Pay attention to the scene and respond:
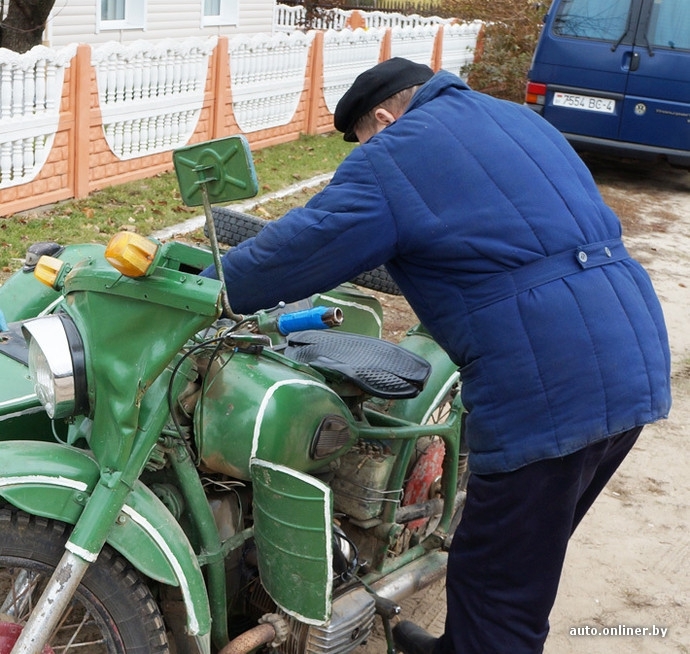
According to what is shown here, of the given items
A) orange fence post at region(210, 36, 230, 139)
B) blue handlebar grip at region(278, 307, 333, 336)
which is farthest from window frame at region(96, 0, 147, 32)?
blue handlebar grip at region(278, 307, 333, 336)

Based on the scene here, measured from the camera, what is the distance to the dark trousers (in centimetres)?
237

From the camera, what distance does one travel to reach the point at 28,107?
7.13 m

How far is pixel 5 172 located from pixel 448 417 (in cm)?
489

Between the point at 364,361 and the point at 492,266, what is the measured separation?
0.68 m

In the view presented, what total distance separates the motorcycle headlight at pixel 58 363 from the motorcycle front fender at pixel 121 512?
0.13 metres

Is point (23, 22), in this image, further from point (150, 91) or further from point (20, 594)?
point (20, 594)

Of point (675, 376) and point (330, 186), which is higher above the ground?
point (330, 186)

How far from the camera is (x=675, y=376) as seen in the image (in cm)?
580

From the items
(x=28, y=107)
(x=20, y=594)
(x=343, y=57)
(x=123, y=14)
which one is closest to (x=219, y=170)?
(x=20, y=594)

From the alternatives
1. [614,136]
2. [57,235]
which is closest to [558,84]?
[614,136]

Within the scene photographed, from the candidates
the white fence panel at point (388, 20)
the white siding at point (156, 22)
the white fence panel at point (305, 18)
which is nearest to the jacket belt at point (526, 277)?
the white siding at point (156, 22)

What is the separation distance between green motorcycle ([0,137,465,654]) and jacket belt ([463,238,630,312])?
35 centimetres

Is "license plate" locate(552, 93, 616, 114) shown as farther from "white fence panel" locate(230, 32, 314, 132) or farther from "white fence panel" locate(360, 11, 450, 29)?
"white fence panel" locate(360, 11, 450, 29)

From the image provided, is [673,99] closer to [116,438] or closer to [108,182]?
[108,182]
